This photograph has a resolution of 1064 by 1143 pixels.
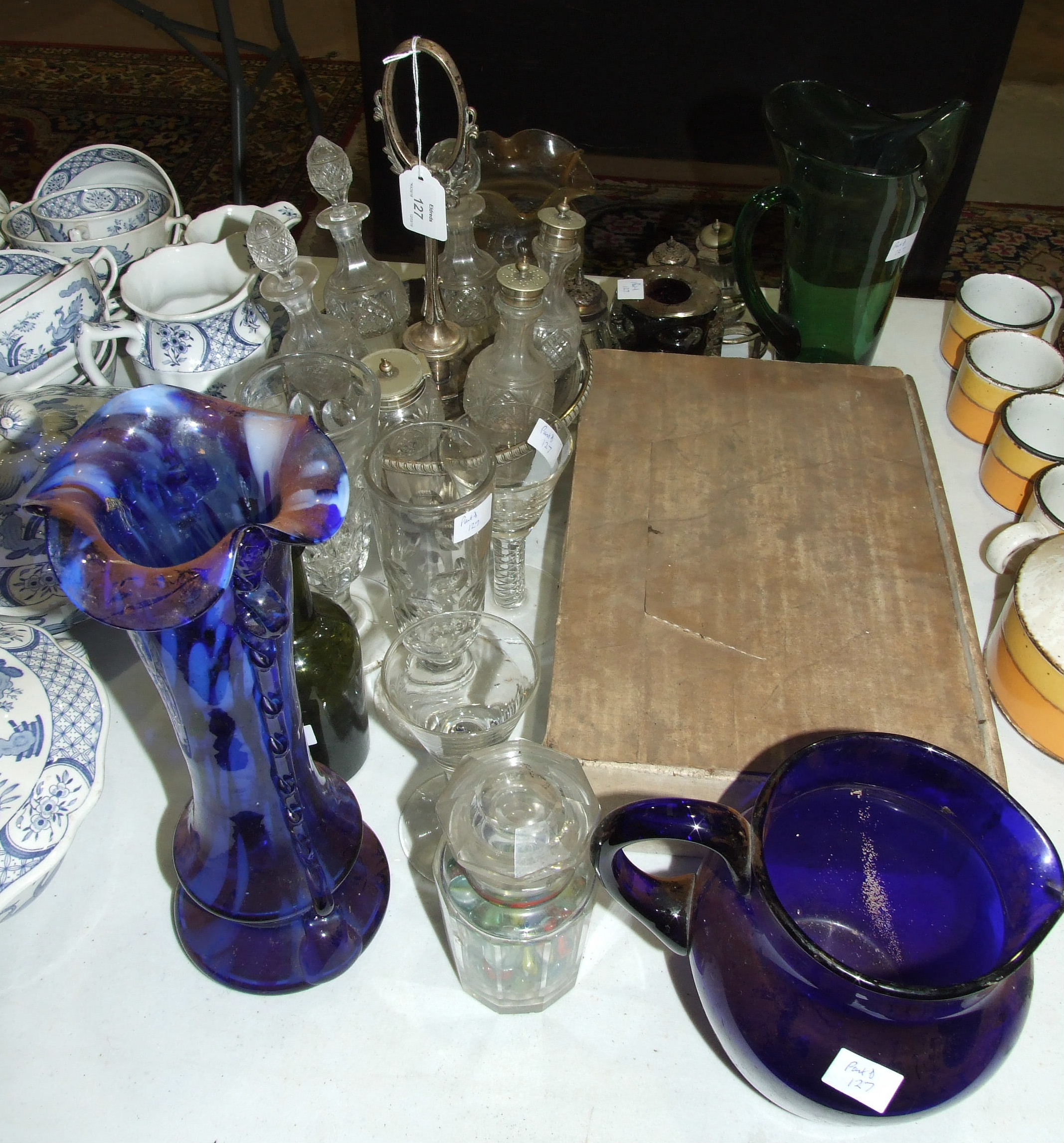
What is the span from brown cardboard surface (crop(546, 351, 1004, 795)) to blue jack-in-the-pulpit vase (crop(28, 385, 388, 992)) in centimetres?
17

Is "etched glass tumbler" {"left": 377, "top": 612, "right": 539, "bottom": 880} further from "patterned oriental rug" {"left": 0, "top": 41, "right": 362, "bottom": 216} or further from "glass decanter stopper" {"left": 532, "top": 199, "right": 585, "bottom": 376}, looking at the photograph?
"patterned oriental rug" {"left": 0, "top": 41, "right": 362, "bottom": 216}

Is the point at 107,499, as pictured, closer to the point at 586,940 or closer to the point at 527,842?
the point at 527,842

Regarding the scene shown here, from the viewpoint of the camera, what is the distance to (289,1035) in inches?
20.3

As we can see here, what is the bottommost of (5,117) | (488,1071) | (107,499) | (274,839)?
(5,117)

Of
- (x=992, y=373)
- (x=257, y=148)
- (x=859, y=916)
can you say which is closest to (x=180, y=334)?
(x=859, y=916)

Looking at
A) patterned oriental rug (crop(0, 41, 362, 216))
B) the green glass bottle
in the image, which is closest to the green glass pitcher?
the green glass bottle

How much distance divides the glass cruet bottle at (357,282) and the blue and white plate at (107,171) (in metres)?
0.28

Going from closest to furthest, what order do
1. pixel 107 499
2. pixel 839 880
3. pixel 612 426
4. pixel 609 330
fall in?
pixel 107 499 < pixel 839 880 < pixel 612 426 < pixel 609 330

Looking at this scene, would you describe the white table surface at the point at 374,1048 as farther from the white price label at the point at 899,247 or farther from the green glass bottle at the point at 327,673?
the white price label at the point at 899,247

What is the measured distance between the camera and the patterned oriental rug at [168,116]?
2.07 metres

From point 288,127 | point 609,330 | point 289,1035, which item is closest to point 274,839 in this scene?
point 289,1035

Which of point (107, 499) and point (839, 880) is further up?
point (107, 499)

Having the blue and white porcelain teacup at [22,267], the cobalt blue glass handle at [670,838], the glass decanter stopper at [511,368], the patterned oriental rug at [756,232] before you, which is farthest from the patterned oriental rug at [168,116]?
the cobalt blue glass handle at [670,838]

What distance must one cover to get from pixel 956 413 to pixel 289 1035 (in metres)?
0.73
